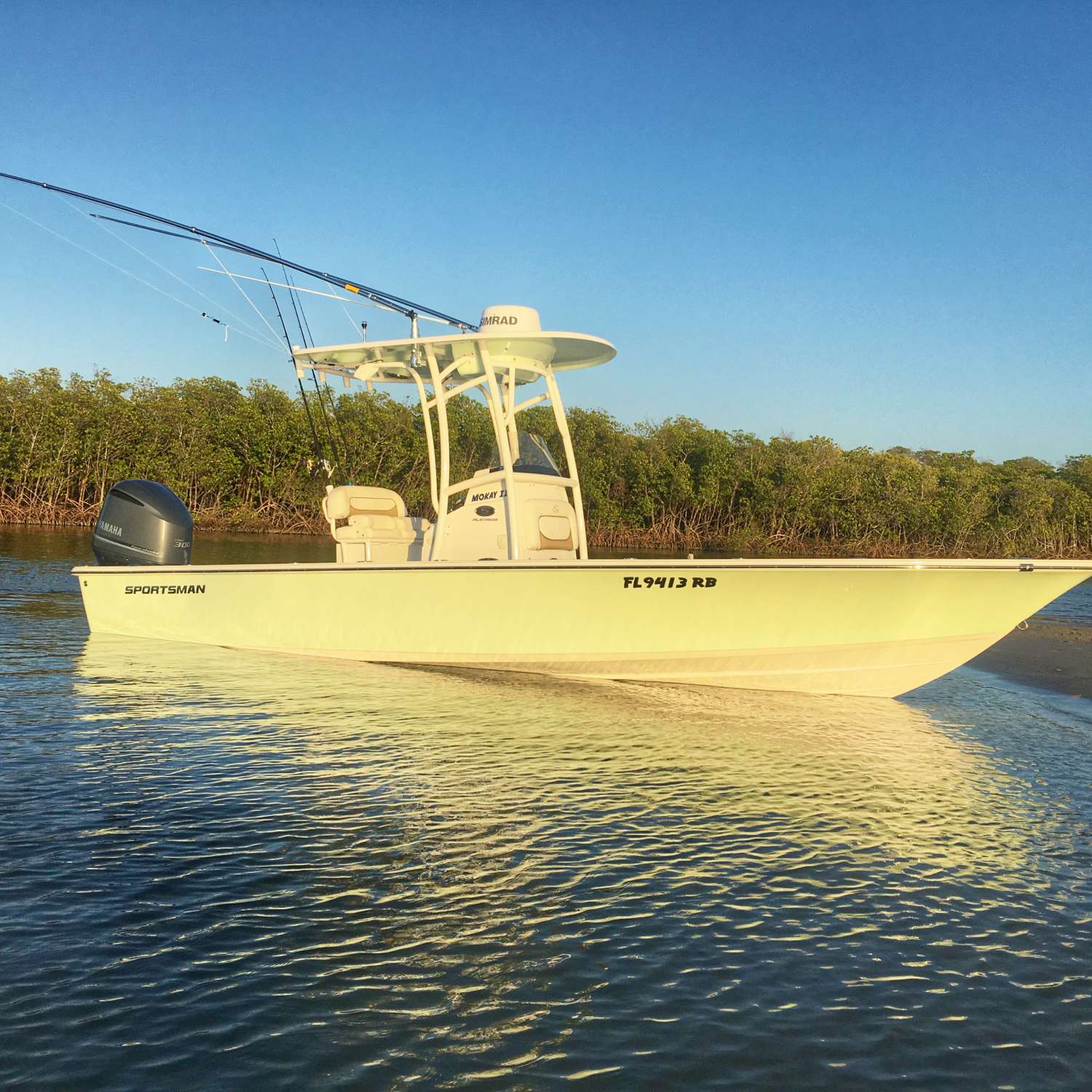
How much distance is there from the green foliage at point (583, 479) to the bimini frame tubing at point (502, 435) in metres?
39.6

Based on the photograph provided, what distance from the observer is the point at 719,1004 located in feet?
11.4

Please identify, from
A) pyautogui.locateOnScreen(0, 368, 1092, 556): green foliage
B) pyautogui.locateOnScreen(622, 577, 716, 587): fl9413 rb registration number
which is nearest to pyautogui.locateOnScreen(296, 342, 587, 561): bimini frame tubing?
pyautogui.locateOnScreen(622, 577, 716, 587): fl9413 rb registration number

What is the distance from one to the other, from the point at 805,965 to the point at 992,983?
2.30 ft

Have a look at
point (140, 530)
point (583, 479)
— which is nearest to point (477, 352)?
point (140, 530)

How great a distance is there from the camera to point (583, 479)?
197 ft

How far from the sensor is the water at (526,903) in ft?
10.2

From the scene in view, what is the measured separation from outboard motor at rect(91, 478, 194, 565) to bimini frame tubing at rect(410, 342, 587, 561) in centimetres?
341

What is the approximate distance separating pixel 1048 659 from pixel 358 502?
10312 mm

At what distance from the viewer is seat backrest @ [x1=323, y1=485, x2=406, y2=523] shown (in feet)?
38.6

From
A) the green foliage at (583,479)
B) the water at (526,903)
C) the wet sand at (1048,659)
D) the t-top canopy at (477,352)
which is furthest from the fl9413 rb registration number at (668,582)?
the green foliage at (583,479)

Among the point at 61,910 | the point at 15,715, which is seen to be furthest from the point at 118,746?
the point at 61,910

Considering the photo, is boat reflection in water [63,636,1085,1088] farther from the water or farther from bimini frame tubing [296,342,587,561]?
Result: bimini frame tubing [296,342,587,561]

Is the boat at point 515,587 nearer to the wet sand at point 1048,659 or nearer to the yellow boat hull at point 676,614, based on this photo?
the yellow boat hull at point 676,614

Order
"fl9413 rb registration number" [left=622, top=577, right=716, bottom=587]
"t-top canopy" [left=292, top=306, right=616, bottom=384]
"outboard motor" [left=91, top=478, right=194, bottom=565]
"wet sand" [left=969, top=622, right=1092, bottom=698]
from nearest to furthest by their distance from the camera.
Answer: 1. "fl9413 rb registration number" [left=622, top=577, right=716, bottom=587]
2. "t-top canopy" [left=292, top=306, right=616, bottom=384]
3. "outboard motor" [left=91, top=478, right=194, bottom=565]
4. "wet sand" [left=969, top=622, right=1092, bottom=698]
